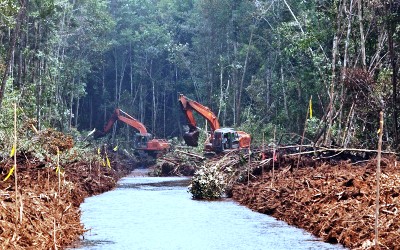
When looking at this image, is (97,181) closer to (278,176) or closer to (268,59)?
(278,176)

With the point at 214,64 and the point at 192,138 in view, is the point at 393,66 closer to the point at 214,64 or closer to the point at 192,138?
the point at 192,138

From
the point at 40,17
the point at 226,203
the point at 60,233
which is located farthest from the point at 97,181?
the point at 60,233

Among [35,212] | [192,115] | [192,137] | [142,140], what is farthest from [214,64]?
[35,212]

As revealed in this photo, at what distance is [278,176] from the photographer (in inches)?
970

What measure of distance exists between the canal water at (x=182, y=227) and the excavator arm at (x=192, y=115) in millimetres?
21111

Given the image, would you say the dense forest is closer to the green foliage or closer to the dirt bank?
→ the green foliage

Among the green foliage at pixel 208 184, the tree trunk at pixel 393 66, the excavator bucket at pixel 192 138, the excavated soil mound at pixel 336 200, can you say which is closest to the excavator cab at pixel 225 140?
the excavator bucket at pixel 192 138

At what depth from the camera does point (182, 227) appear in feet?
61.1

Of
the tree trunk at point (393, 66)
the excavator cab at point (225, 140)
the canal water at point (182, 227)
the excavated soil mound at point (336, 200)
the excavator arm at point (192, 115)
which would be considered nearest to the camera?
the excavated soil mound at point (336, 200)

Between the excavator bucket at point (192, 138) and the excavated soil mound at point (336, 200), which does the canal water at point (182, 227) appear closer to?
the excavated soil mound at point (336, 200)

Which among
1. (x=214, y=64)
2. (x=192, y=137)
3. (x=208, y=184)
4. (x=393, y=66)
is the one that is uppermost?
(x=214, y=64)

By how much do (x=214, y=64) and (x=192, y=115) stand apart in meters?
18.4

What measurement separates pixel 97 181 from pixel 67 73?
26414mm

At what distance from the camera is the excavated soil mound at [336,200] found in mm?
13812
